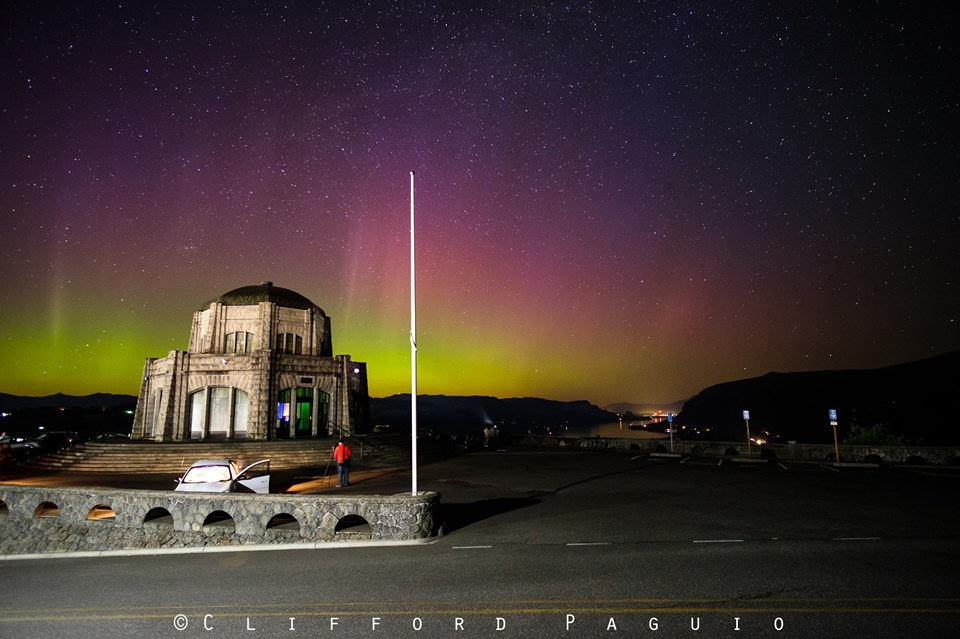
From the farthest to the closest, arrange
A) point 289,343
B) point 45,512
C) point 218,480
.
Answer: point 289,343 < point 45,512 < point 218,480

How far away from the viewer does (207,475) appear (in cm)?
1652

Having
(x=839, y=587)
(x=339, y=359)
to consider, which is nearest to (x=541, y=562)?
(x=839, y=587)

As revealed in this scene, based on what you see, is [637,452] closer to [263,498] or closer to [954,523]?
[954,523]

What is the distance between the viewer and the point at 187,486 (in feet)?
53.0

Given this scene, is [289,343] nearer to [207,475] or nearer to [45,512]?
[45,512]

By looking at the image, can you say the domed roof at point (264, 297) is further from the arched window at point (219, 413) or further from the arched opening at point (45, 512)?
the arched opening at point (45, 512)

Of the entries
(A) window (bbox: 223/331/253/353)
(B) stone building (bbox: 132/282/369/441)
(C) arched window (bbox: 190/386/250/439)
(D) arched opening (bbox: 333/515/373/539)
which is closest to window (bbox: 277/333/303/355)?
(B) stone building (bbox: 132/282/369/441)

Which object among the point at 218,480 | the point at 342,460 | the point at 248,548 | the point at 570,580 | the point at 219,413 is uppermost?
the point at 219,413

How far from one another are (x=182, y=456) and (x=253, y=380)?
25.7ft

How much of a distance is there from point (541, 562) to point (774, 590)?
12.8 feet

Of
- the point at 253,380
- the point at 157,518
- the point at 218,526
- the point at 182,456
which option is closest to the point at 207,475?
the point at 157,518

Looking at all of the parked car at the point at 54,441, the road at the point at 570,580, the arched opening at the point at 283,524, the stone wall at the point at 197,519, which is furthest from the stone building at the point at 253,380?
the road at the point at 570,580

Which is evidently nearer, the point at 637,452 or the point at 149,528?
the point at 149,528

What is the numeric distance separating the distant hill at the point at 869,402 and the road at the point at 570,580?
3877 inches
